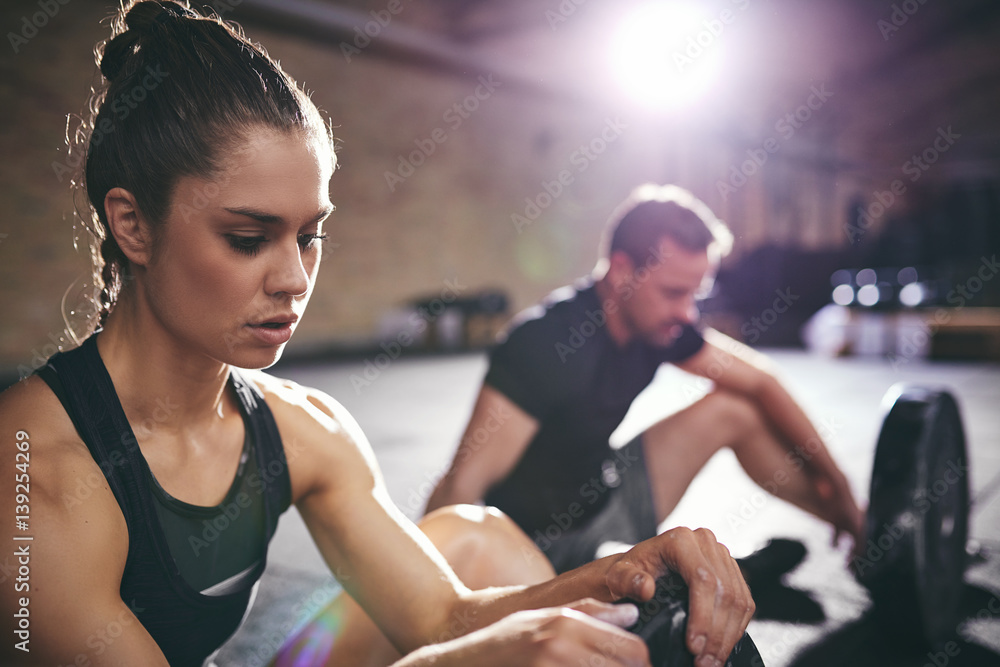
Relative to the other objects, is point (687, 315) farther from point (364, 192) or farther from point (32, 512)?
point (364, 192)

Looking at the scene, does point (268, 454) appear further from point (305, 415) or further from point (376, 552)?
point (376, 552)

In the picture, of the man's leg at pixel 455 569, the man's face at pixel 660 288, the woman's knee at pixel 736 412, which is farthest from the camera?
the woman's knee at pixel 736 412

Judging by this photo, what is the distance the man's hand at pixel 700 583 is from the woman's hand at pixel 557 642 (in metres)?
0.08

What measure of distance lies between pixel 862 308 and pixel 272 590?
702cm

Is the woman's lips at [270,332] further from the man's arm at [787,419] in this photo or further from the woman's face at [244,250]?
the man's arm at [787,419]

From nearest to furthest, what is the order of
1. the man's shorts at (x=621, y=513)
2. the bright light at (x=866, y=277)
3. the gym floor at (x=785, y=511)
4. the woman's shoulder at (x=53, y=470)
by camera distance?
the woman's shoulder at (x=53, y=470) < the gym floor at (x=785, y=511) < the man's shorts at (x=621, y=513) < the bright light at (x=866, y=277)

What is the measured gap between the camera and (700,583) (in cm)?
73

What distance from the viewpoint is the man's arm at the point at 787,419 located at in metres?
1.91

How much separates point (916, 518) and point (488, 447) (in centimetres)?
93

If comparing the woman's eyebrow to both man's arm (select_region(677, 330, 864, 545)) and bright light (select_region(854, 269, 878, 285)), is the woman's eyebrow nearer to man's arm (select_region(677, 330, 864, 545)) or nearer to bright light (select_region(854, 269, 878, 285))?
man's arm (select_region(677, 330, 864, 545))

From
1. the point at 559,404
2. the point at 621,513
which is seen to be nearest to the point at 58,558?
the point at 559,404

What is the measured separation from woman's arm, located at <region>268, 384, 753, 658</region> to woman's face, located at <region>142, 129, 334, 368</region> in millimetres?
226

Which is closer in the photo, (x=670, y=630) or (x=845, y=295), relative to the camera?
(x=670, y=630)

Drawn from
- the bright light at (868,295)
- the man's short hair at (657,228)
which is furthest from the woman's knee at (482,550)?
the bright light at (868,295)
